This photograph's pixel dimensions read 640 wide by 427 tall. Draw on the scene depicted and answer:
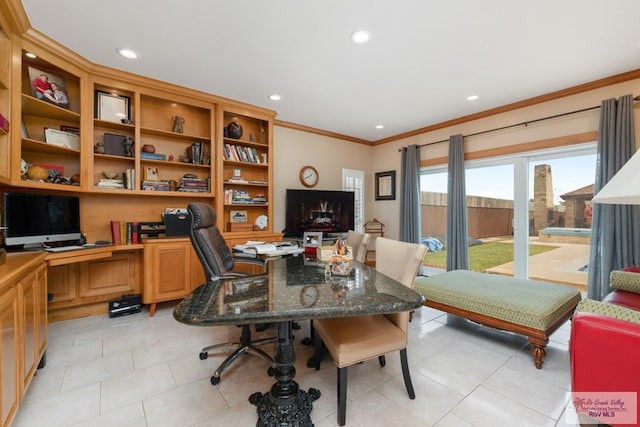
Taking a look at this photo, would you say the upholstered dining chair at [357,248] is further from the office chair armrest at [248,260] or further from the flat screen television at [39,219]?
the flat screen television at [39,219]

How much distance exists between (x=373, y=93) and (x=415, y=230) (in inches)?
94.5

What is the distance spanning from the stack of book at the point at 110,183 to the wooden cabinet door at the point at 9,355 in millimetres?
1742

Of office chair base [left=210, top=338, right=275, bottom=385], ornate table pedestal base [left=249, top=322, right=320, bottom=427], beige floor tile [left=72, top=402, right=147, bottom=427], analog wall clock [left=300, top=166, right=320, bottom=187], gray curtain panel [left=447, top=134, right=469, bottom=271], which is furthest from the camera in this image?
analog wall clock [left=300, top=166, right=320, bottom=187]

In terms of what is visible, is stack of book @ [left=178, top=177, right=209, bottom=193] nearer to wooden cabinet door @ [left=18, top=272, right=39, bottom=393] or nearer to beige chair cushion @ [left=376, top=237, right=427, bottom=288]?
wooden cabinet door @ [left=18, top=272, right=39, bottom=393]

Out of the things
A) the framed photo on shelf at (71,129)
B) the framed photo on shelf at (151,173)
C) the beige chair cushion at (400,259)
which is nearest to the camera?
the beige chair cushion at (400,259)

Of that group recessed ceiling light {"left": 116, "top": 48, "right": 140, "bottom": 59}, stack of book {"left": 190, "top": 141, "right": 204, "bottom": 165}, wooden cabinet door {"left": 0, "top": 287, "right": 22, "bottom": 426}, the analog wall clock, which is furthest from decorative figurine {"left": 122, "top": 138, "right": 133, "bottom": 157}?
the analog wall clock

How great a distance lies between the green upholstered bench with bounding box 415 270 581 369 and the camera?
6.72ft

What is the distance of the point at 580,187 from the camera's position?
3.20 meters

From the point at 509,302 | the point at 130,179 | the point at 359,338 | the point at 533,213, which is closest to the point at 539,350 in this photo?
the point at 509,302

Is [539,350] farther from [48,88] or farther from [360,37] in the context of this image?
[48,88]

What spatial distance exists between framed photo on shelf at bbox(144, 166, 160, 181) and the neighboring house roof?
4.95 metres

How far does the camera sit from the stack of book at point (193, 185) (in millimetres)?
3329

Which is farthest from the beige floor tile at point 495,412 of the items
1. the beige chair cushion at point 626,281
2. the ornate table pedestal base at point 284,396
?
the beige chair cushion at point 626,281

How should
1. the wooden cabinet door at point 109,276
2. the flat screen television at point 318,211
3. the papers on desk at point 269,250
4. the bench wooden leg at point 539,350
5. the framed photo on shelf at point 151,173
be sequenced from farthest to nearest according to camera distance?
the flat screen television at point 318,211
the framed photo on shelf at point 151,173
the wooden cabinet door at point 109,276
the papers on desk at point 269,250
the bench wooden leg at point 539,350
